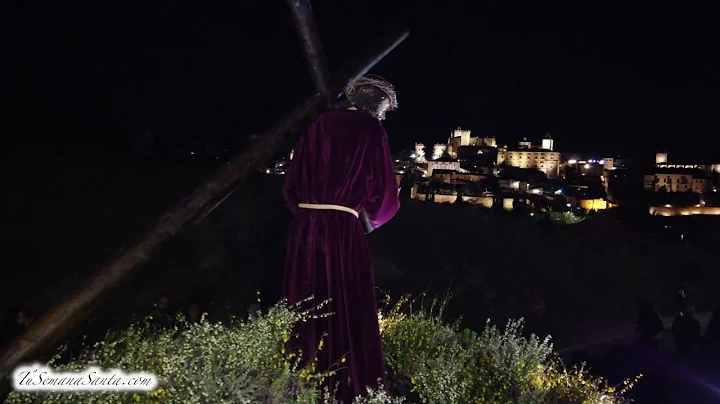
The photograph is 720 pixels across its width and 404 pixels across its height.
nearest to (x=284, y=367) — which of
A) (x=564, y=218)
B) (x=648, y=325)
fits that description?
(x=648, y=325)

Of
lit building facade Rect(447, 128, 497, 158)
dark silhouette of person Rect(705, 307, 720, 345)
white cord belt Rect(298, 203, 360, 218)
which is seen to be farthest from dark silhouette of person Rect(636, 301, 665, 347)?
lit building facade Rect(447, 128, 497, 158)

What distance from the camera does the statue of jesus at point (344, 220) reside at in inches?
125

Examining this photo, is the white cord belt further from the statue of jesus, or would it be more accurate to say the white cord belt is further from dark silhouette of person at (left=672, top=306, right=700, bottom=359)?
dark silhouette of person at (left=672, top=306, right=700, bottom=359)

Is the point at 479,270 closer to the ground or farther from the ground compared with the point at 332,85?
closer to the ground

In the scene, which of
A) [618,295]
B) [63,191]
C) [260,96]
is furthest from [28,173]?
[618,295]

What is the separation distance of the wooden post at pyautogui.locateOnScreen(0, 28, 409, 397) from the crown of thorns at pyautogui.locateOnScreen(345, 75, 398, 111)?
0.22 feet

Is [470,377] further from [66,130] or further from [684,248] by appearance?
[684,248]

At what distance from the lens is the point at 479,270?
1503cm

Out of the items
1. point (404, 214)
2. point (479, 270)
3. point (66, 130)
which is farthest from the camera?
point (404, 214)

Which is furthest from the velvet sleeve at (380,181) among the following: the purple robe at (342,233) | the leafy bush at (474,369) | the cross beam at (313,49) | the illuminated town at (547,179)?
the illuminated town at (547,179)

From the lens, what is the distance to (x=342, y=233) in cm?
322

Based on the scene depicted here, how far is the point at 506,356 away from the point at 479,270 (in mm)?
11256

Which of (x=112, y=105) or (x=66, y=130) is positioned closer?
(x=112, y=105)

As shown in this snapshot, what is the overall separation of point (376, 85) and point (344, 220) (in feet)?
2.51
